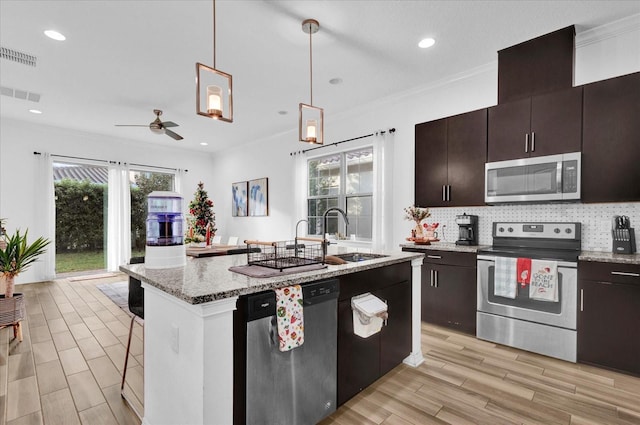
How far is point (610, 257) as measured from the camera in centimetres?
240

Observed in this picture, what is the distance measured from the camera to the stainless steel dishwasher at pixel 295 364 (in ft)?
4.80

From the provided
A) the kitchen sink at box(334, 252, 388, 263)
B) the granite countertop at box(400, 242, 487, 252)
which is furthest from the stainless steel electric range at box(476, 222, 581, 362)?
the kitchen sink at box(334, 252, 388, 263)

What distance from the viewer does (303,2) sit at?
7.92 feet

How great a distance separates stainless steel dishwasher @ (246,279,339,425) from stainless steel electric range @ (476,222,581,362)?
74.4 inches

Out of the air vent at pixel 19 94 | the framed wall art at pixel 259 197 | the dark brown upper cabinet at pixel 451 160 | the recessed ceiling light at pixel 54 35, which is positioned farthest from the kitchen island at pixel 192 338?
the framed wall art at pixel 259 197

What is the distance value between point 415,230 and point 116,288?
485 cm

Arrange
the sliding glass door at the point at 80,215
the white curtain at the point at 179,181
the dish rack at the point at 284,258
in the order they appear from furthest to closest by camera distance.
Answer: the white curtain at the point at 179,181 → the sliding glass door at the point at 80,215 → the dish rack at the point at 284,258

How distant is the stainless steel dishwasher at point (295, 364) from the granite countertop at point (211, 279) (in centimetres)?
7

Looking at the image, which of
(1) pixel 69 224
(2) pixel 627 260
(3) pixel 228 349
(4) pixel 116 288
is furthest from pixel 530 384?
(1) pixel 69 224

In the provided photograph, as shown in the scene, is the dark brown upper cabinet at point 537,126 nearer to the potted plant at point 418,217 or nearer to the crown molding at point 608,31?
the crown molding at point 608,31

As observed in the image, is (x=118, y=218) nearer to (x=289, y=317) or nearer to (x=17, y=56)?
(x=17, y=56)

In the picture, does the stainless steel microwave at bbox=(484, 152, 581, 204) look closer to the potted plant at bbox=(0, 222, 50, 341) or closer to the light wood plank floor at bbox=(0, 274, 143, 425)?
the light wood plank floor at bbox=(0, 274, 143, 425)

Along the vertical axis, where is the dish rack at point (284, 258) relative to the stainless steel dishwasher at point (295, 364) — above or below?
above

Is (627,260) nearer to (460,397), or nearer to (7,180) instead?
(460,397)
